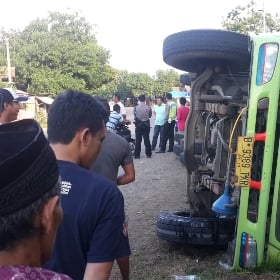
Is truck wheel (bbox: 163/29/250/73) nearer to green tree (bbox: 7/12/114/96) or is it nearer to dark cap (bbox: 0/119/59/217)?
dark cap (bbox: 0/119/59/217)

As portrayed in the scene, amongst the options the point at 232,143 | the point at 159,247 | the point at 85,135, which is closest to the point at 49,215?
the point at 85,135

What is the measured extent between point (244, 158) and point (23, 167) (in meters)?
2.67

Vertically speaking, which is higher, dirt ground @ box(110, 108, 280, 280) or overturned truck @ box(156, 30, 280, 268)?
overturned truck @ box(156, 30, 280, 268)

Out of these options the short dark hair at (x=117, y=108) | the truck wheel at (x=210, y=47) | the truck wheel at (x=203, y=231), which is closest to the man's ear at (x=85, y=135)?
the truck wheel at (x=210, y=47)

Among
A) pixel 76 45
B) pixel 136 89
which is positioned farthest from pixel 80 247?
pixel 136 89

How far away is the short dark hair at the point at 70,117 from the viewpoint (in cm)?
193

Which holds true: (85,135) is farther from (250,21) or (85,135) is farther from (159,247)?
(250,21)

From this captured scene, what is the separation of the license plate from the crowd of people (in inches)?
36.2

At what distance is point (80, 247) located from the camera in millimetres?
1886

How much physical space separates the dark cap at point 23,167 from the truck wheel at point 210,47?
3.14 meters

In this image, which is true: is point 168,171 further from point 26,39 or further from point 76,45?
point 26,39

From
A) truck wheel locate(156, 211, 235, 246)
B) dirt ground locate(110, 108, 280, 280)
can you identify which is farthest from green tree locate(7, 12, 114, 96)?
truck wheel locate(156, 211, 235, 246)

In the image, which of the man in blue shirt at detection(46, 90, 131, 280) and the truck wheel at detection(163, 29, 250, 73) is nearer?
the man in blue shirt at detection(46, 90, 131, 280)

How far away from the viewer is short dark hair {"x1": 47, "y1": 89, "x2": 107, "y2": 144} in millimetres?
1931
